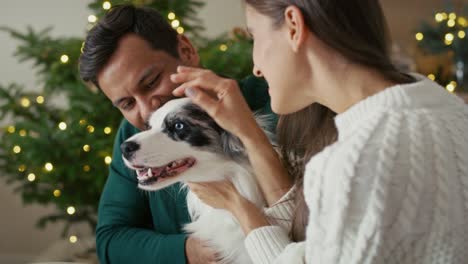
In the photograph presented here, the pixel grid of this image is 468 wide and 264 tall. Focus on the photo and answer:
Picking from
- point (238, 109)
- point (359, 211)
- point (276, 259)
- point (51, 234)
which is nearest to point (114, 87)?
point (238, 109)

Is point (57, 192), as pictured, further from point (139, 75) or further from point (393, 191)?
point (393, 191)

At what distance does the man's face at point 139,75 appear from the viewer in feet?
5.13

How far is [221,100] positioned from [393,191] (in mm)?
595

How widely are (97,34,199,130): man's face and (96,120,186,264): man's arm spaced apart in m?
0.20

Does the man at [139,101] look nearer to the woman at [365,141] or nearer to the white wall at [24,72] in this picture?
the woman at [365,141]

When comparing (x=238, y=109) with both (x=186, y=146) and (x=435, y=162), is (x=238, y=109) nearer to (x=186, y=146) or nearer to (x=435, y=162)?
(x=186, y=146)

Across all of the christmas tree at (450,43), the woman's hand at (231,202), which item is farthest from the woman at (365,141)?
the christmas tree at (450,43)

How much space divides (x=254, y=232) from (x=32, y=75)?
9.81 feet

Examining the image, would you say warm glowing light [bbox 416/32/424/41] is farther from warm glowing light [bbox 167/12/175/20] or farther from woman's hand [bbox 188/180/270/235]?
woman's hand [bbox 188/180/270/235]

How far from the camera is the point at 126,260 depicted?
161cm

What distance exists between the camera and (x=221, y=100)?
4.33 feet

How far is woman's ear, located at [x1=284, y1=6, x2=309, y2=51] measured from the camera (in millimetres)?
943

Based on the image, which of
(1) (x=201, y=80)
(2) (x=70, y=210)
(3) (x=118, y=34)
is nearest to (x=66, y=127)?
(2) (x=70, y=210)

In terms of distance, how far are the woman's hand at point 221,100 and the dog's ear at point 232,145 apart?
136mm
